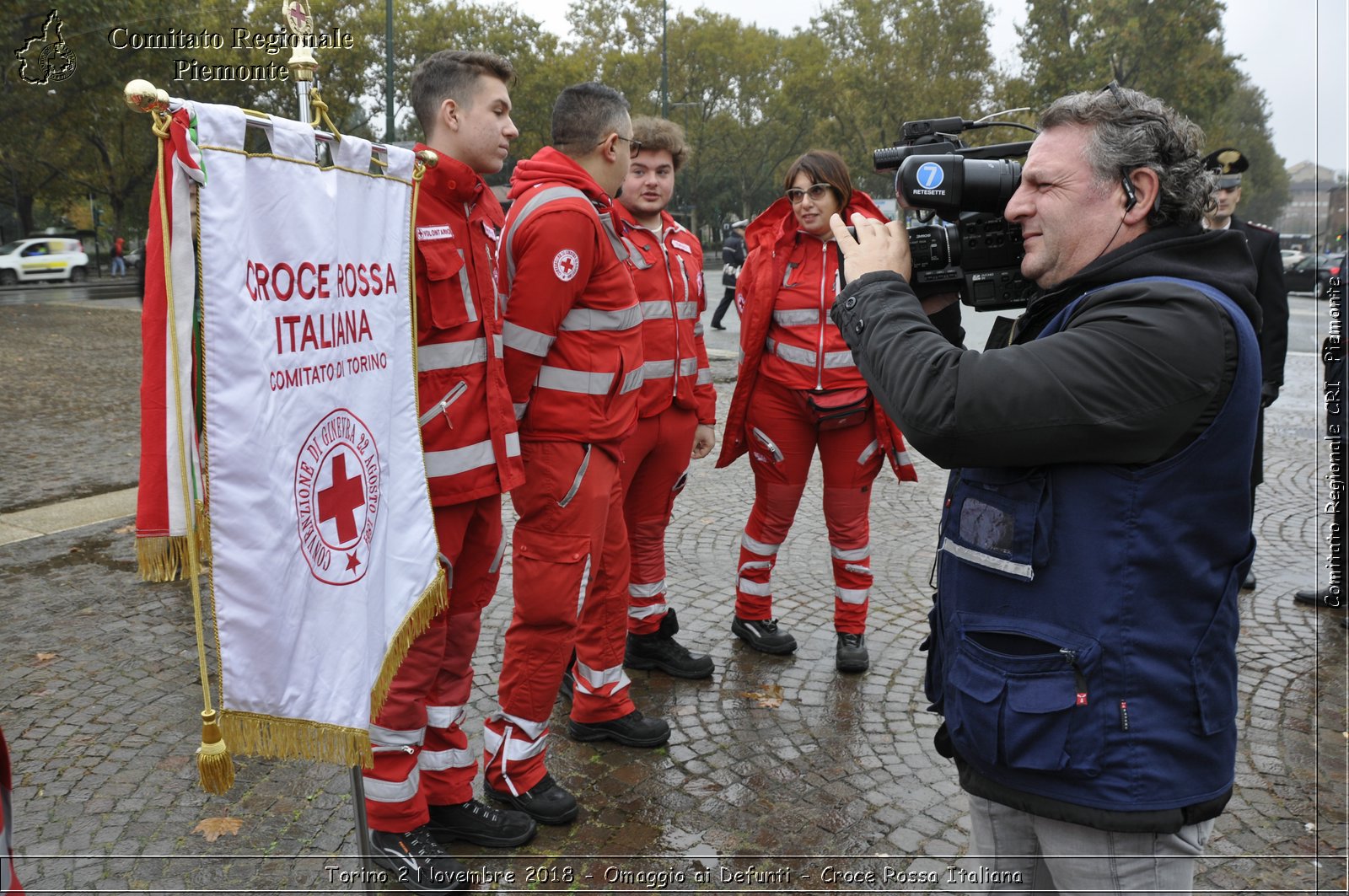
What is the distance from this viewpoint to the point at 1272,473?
8219 millimetres

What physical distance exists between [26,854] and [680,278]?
10.3ft

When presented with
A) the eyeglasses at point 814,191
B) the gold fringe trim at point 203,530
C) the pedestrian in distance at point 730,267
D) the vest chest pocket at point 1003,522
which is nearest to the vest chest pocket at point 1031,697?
the vest chest pocket at point 1003,522

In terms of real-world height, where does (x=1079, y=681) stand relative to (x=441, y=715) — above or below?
above

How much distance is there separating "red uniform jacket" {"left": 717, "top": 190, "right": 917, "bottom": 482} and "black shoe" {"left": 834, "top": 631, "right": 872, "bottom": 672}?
768 mm

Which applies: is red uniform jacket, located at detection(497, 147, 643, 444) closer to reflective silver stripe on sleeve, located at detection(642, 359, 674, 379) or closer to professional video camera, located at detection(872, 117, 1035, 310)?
reflective silver stripe on sleeve, located at detection(642, 359, 674, 379)

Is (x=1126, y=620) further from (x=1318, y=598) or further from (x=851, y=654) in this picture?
(x=1318, y=598)

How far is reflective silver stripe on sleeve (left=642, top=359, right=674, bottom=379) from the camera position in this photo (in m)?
4.12

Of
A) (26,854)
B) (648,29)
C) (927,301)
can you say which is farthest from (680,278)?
(648,29)

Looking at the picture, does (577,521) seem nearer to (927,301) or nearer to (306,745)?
(306,745)

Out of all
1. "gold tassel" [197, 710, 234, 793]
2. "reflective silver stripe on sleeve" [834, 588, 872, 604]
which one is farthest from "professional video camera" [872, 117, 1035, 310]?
"reflective silver stripe on sleeve" [834, 588, 872, 604]

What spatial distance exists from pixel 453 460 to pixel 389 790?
0.98 meters

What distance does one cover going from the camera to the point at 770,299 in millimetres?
4504

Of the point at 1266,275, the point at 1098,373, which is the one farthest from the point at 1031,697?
the point at 1266,275

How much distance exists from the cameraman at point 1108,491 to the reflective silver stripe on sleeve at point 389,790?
1.76m
